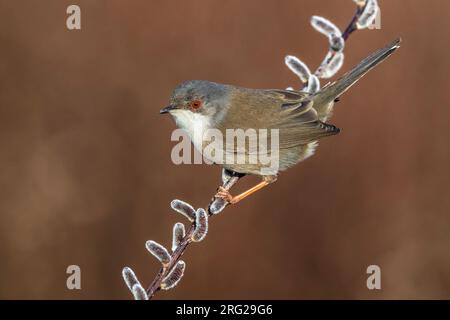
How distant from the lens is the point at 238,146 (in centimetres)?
417

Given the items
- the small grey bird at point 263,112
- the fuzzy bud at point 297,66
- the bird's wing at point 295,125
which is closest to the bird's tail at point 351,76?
the small grey bird at point 263,112

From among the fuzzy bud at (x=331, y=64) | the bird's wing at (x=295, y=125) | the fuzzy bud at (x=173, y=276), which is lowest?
the fuzzy bud at (x=173, y=276)

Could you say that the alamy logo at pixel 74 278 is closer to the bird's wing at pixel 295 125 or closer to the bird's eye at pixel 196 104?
the bird's eye at pixel 196 104

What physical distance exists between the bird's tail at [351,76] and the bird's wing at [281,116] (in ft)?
0.32

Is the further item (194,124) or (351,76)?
(351,76)

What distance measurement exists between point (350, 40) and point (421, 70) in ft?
2.47

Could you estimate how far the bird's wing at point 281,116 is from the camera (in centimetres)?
423

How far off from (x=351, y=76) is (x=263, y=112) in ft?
2.14

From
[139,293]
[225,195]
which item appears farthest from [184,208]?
[225,195]

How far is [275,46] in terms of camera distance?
19.9ft

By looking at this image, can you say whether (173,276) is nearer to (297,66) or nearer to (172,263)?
(172,263)

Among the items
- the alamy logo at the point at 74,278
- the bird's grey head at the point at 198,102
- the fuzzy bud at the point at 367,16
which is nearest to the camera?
the fuzzy bud at the point at 367,16

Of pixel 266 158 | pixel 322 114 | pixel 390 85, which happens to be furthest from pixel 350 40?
pixel 266 158

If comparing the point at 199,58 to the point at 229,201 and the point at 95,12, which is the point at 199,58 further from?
the point at 229,201
